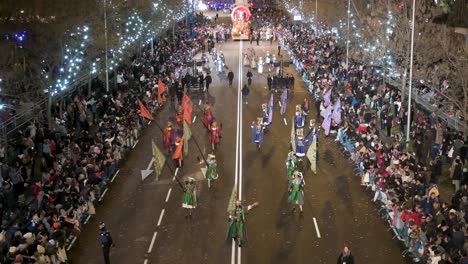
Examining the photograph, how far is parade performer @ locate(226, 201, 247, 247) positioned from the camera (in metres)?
19.6

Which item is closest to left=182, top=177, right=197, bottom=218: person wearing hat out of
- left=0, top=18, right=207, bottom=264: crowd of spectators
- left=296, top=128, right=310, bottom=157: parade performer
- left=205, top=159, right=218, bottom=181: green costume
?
left=205, top=159, right=218, bottom=181: green costume

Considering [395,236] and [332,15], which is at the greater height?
[332,15]

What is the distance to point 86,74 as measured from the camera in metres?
41.1

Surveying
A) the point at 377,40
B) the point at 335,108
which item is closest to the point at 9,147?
the point at 335,108

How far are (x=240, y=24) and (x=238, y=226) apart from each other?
6695 cm

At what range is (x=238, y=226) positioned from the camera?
2003 cm

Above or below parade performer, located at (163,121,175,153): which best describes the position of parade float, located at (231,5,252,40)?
above

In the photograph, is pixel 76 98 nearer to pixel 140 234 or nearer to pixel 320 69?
pixel 140 234

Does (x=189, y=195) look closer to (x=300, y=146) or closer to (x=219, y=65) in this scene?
(x=300, y=146)

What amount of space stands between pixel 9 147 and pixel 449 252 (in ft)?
55.0

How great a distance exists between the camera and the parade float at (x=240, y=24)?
8350 centimetres

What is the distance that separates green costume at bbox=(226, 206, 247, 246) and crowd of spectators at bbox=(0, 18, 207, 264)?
4.82 metres

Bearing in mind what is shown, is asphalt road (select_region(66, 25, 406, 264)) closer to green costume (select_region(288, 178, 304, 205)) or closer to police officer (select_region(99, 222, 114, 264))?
green costume (select_region(288, 178, 304, 205))

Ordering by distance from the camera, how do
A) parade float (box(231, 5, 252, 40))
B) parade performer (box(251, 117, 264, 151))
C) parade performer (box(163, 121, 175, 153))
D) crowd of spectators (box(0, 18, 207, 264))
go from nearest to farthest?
crowd of spectators (box(0, 18, 207, 264)), parade performer (box(163, 121, 175, 153)), parade performer (box(251, 117, 264, 151)), parade float (box(231, 5, 252, 40))
